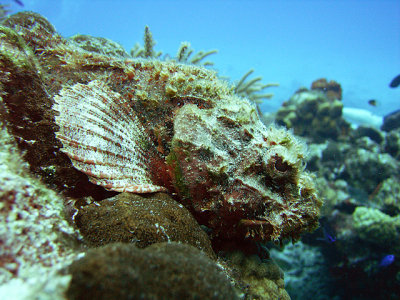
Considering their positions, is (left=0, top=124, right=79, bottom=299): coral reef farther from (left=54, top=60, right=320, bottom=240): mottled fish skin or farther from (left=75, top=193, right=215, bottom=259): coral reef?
(left=54, top=60, right=320, bottom=240): mottled fish skin

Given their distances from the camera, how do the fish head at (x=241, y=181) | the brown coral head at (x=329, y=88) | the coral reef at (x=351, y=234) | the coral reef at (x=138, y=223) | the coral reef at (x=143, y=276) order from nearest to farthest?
the coral reef at (x=143, y=276) → the coral reef at (x=138, y=223) → the fish head at (x=241, y=181) → the coral reef at (x=351, y=234) → the brown coral head at (x=329, y=88)

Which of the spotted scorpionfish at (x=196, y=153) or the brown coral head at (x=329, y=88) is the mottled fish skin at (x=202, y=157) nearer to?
the spotted scorpionfish at (x=196, y=153)

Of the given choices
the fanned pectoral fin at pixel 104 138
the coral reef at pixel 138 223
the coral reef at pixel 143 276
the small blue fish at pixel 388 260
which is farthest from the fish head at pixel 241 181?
the small blue fish at pixel 388 260

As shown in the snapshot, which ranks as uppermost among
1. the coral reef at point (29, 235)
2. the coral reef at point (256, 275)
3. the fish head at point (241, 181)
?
the fish head at point (241, 181)

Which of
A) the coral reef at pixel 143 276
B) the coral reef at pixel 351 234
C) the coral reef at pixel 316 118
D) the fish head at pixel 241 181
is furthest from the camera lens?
the coral reef at pixel 316 118

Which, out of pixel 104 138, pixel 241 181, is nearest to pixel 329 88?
pixel 241 181

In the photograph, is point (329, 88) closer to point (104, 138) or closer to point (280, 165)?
point (280, 165)
